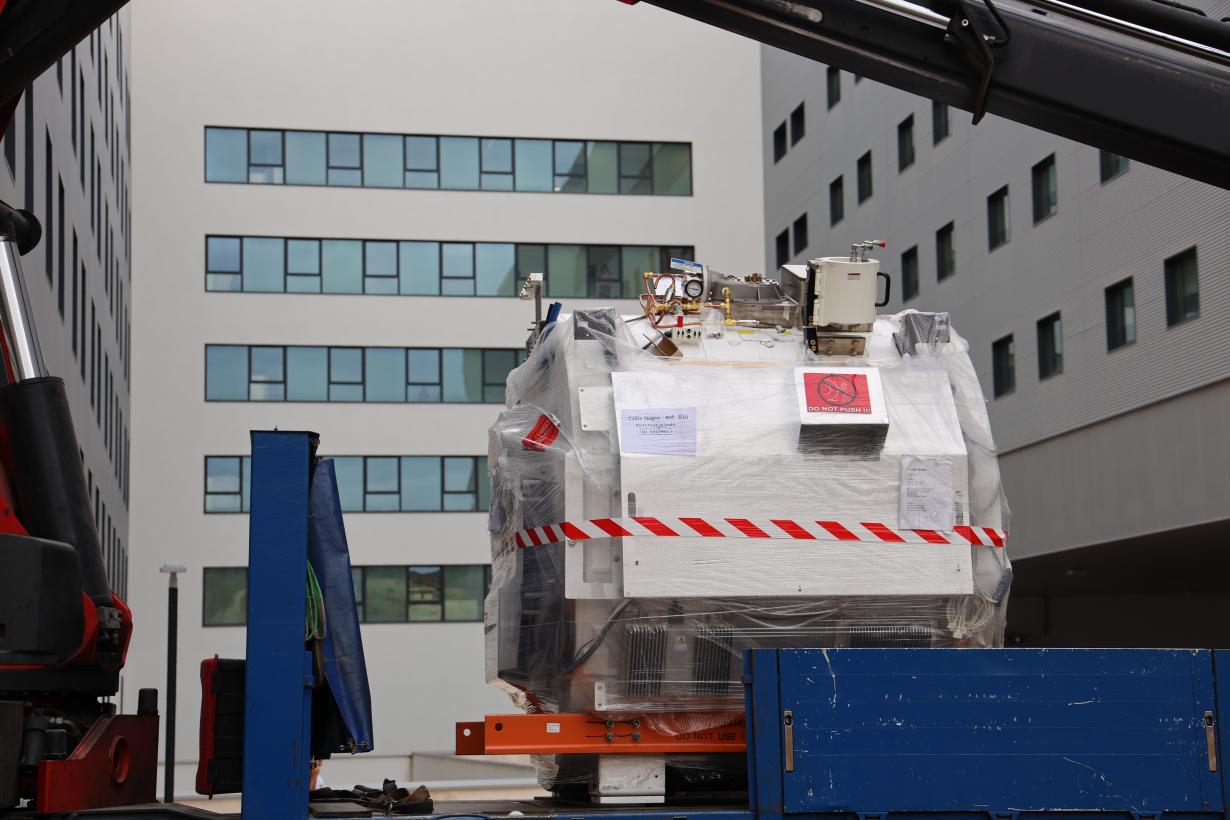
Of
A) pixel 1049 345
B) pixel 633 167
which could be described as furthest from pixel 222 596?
pixel 1049 345

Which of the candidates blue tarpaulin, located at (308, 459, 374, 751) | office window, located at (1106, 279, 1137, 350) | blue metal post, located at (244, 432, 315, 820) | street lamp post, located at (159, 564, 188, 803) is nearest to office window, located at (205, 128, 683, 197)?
office window, located at (1106, 279, 1137, 350)

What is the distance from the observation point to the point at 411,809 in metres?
7.40

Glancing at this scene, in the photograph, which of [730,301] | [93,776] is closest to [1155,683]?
[730,301]

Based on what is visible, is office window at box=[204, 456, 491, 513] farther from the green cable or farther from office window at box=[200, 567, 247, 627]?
the green cable

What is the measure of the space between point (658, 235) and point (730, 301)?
→ 40786 mm

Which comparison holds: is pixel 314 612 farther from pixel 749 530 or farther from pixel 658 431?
pixel 749 530

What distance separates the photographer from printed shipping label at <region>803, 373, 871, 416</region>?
26.8 ft

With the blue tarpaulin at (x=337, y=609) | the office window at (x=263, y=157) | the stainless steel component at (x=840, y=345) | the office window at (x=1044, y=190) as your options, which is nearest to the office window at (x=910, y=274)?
the office window at (x=1044, y=190)

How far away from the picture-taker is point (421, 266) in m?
48.2

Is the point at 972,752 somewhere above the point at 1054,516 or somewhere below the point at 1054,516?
below

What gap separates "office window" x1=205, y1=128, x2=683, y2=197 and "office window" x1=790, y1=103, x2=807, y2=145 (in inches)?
182

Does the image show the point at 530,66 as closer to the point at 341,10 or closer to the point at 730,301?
the point at 341,10

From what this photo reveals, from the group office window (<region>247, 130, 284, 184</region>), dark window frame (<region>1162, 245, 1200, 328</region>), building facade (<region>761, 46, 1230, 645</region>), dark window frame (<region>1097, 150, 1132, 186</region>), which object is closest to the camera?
building facade (<region>761, 46, 1230, 645</region>)

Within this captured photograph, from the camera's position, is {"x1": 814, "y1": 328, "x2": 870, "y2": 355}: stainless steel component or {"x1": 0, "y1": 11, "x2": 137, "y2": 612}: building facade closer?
{"x1": 814, "y1": 328, "x2": 870, "y2": 355}: stainless steel component
